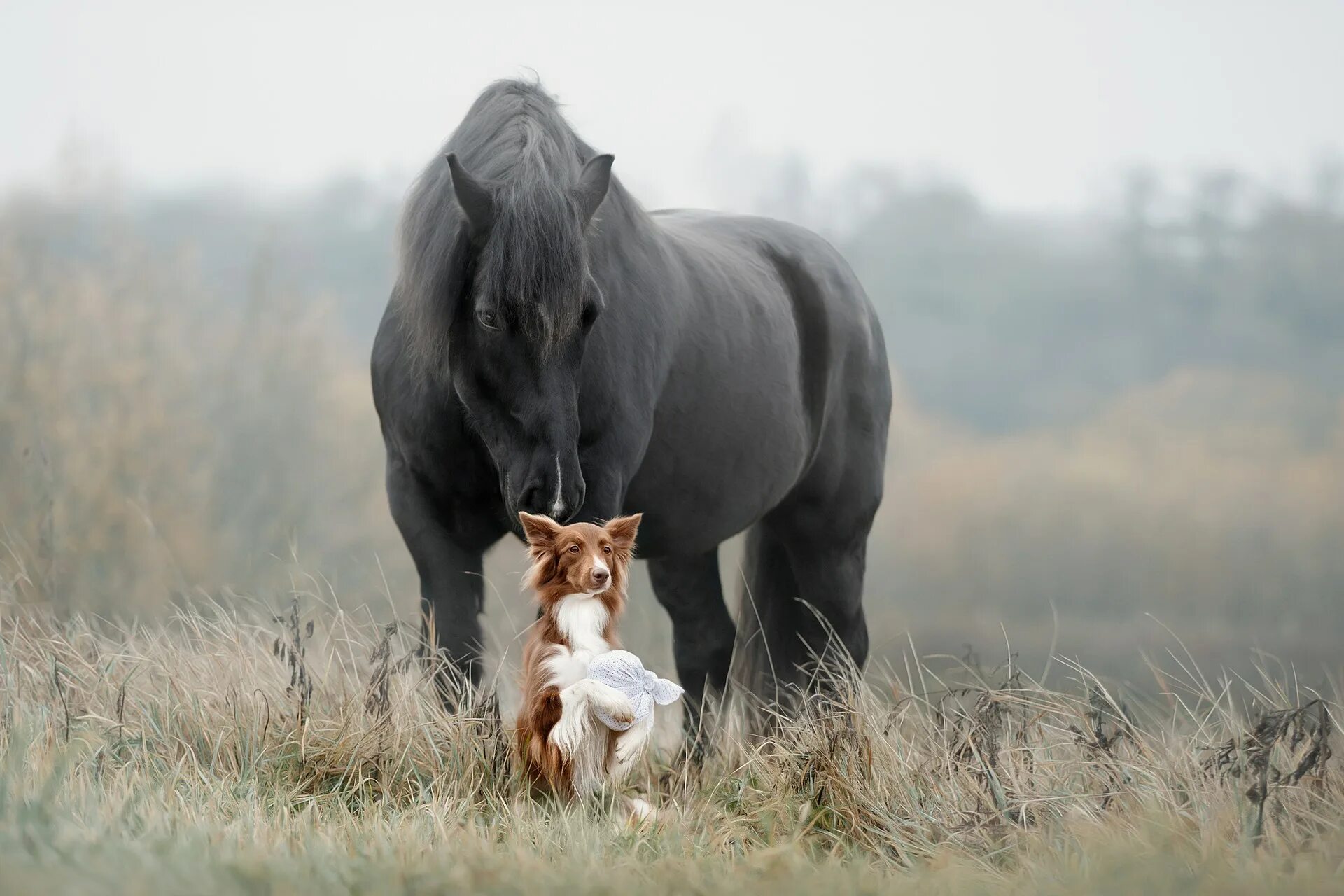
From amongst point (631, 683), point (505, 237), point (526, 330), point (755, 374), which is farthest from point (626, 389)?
point (631, 683)

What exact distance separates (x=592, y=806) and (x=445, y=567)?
3.81 ft

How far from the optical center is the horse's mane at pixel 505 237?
361 cm

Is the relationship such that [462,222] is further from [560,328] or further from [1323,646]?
[1323,646]

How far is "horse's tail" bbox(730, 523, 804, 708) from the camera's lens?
19.6 feet

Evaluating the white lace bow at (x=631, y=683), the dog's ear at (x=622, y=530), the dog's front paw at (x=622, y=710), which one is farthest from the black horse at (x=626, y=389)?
the dog's front paw at (x=622, y=710)

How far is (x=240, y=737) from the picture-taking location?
4109mm

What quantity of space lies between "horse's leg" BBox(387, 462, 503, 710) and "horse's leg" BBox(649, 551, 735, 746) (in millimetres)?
1759

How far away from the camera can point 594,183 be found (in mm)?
3963

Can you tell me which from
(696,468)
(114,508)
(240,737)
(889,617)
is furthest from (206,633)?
(889,617)

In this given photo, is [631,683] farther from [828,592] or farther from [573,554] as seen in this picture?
[828,592]

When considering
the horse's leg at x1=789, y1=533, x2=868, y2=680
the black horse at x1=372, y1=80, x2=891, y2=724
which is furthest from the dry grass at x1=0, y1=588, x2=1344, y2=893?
the horse's leg at x1=789, y1=533, x2=868, y2=680

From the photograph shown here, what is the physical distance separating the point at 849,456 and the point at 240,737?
2.92 meters

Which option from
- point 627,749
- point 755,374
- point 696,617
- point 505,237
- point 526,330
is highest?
point 505,237

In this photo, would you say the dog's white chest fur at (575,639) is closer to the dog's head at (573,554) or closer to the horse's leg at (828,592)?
the dog's head at (573,554)
